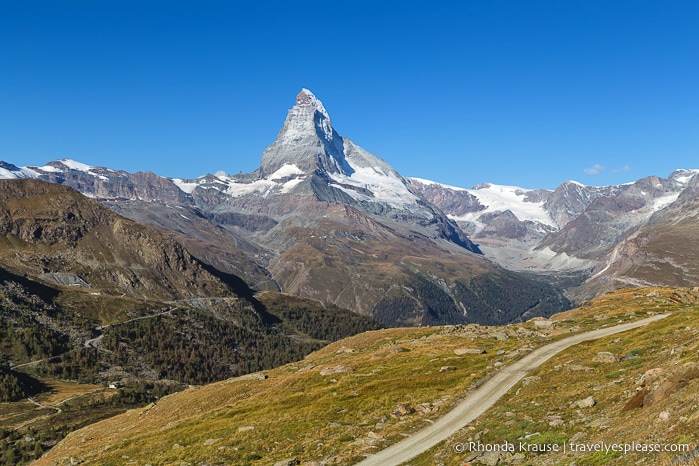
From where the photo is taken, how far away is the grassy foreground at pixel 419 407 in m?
40.4

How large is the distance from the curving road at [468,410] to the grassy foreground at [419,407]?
4.56ft

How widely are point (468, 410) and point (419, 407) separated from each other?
5.54 meters

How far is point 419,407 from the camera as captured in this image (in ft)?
195

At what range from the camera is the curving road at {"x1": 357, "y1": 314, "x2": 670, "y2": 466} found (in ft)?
155

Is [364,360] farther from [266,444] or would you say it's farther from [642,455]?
[642,455]

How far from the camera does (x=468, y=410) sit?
186ft

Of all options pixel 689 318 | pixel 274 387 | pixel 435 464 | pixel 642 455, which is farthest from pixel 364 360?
pixel 642 455

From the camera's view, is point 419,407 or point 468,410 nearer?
point 468,410

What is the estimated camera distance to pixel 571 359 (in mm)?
67250

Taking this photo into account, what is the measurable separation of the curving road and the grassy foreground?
1389 mm

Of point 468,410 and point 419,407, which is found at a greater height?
point 419,407

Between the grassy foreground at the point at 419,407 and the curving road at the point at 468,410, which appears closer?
the grassy foreground at the point at 419,407

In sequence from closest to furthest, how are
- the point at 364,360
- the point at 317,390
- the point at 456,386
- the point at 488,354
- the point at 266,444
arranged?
the point at 266,444 < the point at 456,386 < the point at 317,390 < the point at 488,354 < the point at 364,360

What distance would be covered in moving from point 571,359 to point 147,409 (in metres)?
83.7
